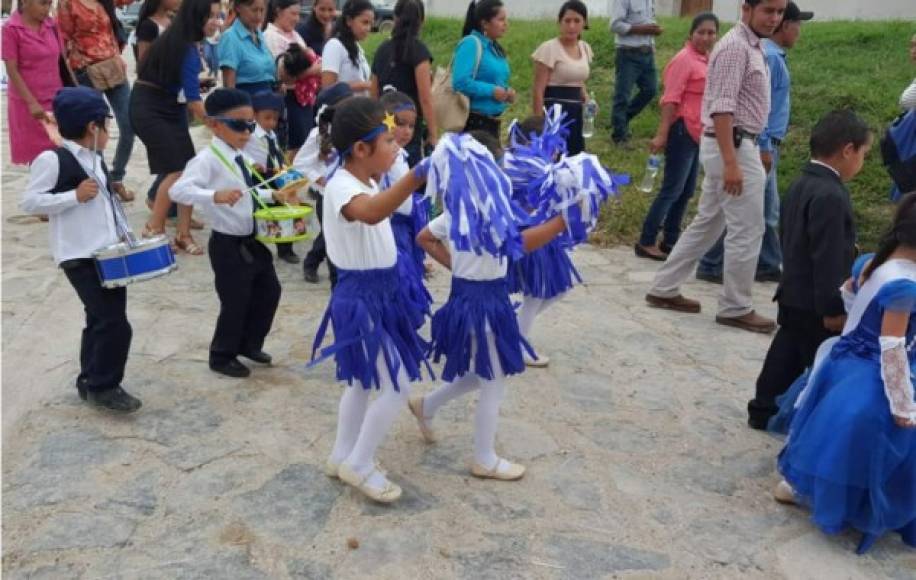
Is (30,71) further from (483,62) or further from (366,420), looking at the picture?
(366,420)

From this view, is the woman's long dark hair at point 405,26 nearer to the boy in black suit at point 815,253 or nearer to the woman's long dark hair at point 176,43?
the woman's long dark hair at point 176,43

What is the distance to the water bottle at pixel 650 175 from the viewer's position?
7.48 meters

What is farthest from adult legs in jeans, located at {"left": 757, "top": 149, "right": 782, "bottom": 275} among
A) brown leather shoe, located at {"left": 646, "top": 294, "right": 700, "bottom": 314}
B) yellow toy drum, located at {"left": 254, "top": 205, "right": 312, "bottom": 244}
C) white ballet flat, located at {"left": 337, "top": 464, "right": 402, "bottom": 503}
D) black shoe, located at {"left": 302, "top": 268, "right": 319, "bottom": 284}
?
white ballet flat, located at {"left": 337, "top": 464, "right": 402, "bottom": 503}

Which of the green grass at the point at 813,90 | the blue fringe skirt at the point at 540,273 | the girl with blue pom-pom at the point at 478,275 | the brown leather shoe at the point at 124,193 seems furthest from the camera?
the green grass at the point at 813,90

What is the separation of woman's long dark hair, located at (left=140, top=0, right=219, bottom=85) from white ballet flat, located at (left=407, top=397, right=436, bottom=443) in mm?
3322

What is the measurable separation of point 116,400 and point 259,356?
0.84 m

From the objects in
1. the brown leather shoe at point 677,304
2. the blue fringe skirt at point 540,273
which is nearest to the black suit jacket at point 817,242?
the blue fringe skirt at point 540,273

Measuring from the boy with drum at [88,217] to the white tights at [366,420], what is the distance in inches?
47.6

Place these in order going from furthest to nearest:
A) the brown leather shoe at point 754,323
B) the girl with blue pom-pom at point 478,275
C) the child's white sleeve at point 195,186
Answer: the brown leather shoe at point 754,323 → the child's white sleeve at point 195,186 → the girl with blue pom-pom at point 478,275

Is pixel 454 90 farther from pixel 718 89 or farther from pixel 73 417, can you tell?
pixel 73 417

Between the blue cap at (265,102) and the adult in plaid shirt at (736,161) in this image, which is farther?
the adult in plaid shirt at (736,161)

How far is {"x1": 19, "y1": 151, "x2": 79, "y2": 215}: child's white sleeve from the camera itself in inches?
151

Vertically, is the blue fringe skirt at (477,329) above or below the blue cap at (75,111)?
below

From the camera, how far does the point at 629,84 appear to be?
31.1ft
